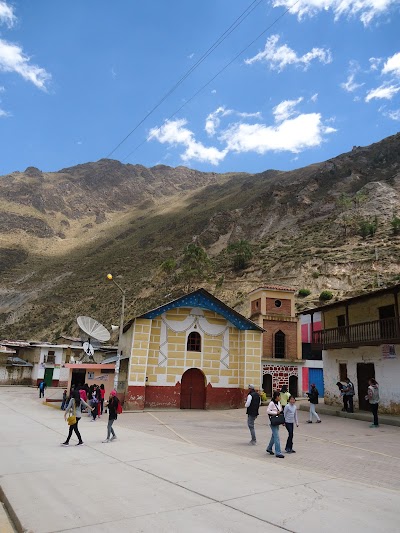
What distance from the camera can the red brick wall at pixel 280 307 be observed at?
3647 centimetres

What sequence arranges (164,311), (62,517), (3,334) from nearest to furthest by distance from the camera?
1. (62,517)
2. (164,311)
3. (3,334)

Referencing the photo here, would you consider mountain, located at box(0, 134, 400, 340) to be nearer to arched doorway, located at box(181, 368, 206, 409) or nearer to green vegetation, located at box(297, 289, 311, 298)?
green vegetation, located at box(297, 289, 311, 298)

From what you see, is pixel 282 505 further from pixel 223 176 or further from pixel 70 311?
pixel 223 176

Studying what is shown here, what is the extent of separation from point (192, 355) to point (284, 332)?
47.0 feet

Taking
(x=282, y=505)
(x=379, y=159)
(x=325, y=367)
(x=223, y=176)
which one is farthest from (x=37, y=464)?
(x=223, y=176)

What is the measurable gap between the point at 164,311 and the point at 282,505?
17.8m

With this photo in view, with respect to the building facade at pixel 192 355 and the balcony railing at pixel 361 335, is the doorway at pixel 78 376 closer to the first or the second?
the building facade at pixel 192 355

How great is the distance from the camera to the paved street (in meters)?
5.23

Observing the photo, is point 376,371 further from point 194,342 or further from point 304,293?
point 304,293

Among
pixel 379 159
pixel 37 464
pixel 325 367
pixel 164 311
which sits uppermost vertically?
pixel 379 159

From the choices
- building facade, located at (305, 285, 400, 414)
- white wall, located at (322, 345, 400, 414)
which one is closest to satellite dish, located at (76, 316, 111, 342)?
building facade, located at (305, 285, 400, 414)

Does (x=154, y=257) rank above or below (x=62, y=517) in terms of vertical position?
above

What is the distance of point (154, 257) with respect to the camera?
98250 millimetres

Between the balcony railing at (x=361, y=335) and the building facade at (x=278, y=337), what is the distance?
9657 mm
